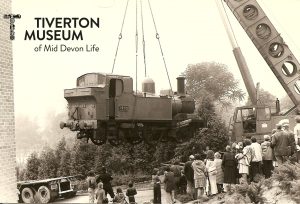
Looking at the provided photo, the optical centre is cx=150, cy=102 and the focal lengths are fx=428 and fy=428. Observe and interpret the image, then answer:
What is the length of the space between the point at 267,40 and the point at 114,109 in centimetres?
539

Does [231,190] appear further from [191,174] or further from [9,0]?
[9,0]

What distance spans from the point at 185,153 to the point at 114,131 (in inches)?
189

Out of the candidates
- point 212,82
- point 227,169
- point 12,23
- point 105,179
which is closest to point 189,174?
point 227,169

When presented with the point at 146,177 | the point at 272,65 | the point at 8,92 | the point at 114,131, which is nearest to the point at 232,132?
the point at 272,65

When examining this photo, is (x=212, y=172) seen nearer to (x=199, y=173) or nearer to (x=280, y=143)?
(x=199, y=173)

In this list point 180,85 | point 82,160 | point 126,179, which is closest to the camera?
point 180,85

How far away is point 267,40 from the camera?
13.7 meters

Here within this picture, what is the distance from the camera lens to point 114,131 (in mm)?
13016

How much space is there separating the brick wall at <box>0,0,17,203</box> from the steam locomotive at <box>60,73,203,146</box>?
2670 millimetres

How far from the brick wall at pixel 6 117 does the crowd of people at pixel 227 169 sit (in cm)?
226

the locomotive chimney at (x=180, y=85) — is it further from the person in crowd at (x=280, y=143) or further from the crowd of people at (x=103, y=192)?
the person in crowd at (x=280, y=143)

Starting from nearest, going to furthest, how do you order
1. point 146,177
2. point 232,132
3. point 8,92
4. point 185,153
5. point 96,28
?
point 8,92
point 96,28
point 232,132
point 185,153
point 146,177

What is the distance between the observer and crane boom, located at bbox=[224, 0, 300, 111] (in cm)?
1360

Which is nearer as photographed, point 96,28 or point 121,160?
point 96,28
